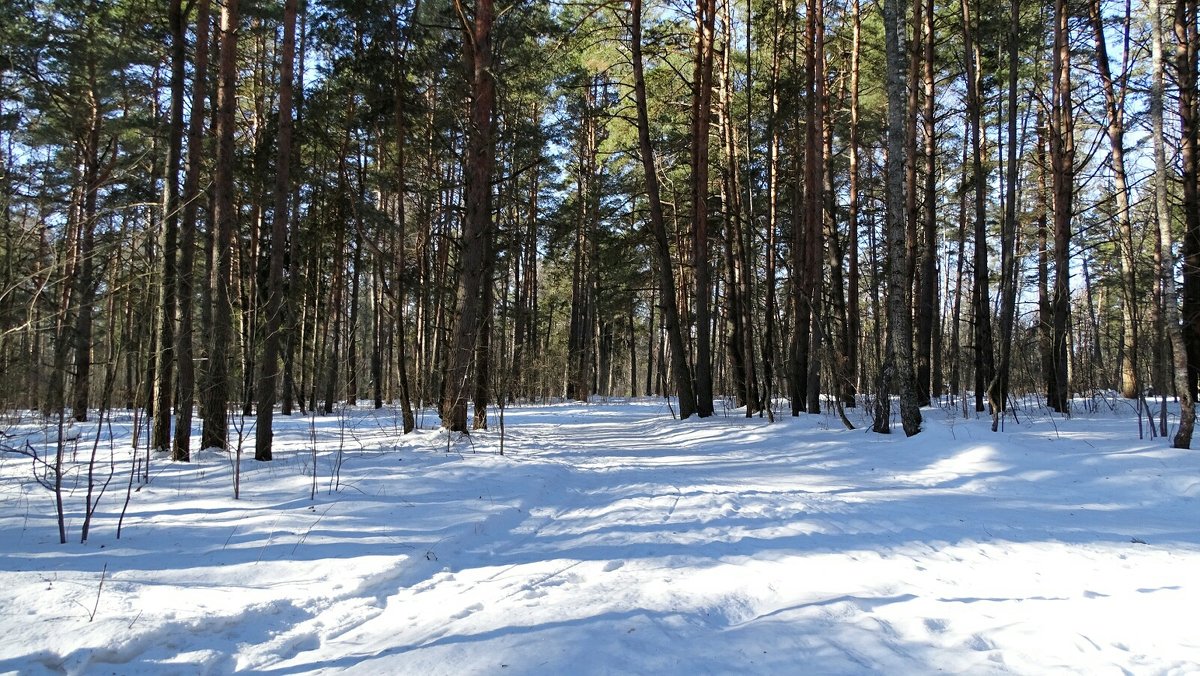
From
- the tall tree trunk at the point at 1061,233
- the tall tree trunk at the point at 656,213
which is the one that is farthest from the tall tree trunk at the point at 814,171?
the tall tree trunk at the point at 1061,233

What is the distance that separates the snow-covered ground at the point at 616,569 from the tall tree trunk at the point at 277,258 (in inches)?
23.5

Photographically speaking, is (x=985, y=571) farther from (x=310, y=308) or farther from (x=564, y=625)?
(x=310, y=308)

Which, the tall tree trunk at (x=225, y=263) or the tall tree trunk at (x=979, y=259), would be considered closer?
the tall tree trunk at (x=225, y=263)

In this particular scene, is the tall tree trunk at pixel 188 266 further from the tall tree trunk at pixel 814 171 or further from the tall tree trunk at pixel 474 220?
the tall tree trunk at pixel 814 171

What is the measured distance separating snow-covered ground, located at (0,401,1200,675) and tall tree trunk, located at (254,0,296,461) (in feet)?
1.96

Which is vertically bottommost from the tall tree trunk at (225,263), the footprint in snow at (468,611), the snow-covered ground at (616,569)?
the footprint in snow at (468,611)

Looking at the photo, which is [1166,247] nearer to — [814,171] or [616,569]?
[814,171]

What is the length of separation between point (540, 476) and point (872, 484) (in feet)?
13.2

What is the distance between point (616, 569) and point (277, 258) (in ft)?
21.5

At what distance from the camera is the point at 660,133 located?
65.2 feet

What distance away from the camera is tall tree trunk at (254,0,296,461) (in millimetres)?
7824

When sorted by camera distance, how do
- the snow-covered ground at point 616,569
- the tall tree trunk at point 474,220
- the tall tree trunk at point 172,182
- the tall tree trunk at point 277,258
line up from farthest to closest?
the tall tree trunk at point 474,220 < the tall tree trunk at point 172,182 < the tall tree trunk at point 277,258 < the snow-covered ground at point 616,569

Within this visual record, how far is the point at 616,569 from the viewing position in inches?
161

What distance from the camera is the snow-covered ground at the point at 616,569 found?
2.83 metres
